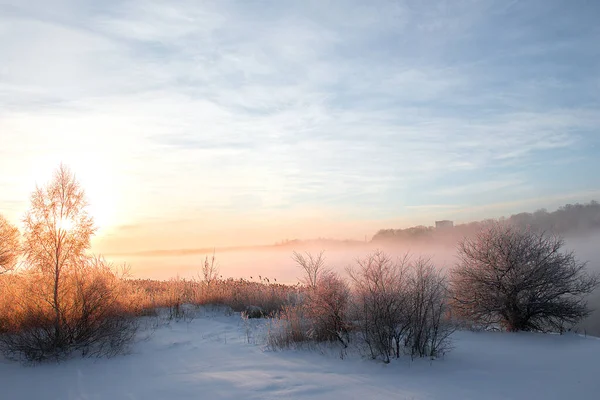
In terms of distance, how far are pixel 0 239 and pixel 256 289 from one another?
17294 millimetres

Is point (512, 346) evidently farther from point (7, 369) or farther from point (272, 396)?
point (7, 369)

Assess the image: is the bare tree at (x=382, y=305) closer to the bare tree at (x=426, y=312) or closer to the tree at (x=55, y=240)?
the bare tree at (x=426, y=312)

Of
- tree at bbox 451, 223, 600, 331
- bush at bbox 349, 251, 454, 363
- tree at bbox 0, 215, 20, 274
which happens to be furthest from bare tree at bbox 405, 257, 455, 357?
tree at bbox 0, 215, 20, 274

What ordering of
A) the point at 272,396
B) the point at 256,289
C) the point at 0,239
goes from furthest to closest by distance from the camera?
A: the point at 0,239, the point at 256,289, the point at 272,396

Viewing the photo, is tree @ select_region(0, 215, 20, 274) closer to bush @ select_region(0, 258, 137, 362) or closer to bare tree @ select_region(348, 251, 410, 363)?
bush @ select_region(0, 258, 137, 362)

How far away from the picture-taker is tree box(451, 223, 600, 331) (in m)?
12.3

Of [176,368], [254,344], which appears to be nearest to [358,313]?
[254,344]

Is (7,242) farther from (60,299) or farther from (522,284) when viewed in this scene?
(522,284)

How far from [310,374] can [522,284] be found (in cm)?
729

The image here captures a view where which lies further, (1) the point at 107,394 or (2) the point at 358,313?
(2) the point at 358,313

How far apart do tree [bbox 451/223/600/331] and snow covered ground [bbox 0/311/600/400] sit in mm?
1149

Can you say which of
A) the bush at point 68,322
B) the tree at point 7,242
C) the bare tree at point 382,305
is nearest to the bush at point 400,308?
the bare tree at point 382,305

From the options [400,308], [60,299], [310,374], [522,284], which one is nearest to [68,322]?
[60,299]

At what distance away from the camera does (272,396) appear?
7094mm
